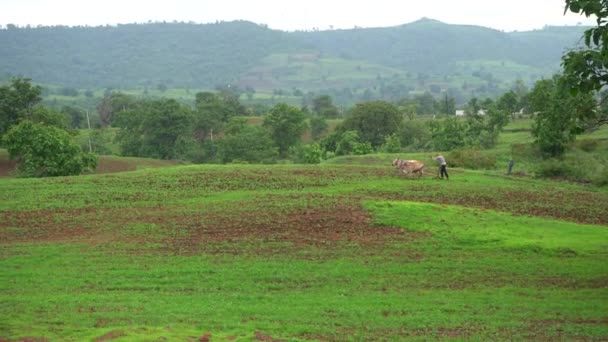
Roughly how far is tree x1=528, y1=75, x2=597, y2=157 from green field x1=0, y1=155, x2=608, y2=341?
4.59 metres

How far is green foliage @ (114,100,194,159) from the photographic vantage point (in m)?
89.8

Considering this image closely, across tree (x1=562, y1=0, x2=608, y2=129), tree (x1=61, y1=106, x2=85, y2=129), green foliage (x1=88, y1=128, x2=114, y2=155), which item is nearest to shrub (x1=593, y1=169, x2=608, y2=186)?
tree (x1=562, y1=0, x2=608, y2=129)

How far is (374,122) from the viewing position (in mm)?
84812

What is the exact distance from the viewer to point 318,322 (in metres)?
16.9

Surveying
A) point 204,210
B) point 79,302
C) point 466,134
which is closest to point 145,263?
point 79,302

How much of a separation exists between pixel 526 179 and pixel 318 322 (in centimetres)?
2761

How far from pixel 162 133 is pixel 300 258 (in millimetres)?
69555

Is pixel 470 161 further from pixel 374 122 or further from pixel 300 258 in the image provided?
pixel 374 122

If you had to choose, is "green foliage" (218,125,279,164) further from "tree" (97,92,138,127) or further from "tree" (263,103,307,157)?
"tree" (97,92,138,127)

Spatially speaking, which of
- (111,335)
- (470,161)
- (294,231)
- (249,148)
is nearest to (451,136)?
(470,161)

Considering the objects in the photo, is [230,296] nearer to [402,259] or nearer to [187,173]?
[402,259]

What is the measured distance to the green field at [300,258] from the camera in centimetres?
1678

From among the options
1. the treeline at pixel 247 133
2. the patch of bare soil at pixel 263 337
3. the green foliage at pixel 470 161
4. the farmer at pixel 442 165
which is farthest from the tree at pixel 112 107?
the patch of bare soil at pixel 263 337

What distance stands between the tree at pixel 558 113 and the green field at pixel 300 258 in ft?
15.1
